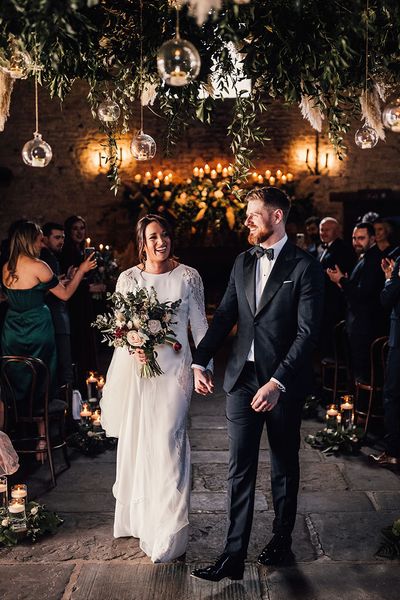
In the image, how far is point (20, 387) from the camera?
16.6ft

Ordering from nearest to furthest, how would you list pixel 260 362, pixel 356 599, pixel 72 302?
pixel 356 599, pixel 260 362, pixel 72 302

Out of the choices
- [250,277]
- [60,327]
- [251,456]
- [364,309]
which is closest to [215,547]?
[251,456]

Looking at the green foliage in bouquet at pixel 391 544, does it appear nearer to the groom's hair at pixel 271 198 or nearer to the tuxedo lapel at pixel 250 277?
the tuxedo lapel at pixel 250 277

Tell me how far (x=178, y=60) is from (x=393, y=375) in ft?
10.8

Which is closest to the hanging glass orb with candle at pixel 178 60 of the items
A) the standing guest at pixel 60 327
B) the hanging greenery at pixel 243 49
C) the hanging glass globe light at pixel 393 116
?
the hanging greenery at pixel 243 49

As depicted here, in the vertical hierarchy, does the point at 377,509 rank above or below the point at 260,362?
below

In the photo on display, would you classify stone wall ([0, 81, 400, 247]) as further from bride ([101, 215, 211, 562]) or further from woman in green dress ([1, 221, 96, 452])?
bride ([101, 215, 211, 562])

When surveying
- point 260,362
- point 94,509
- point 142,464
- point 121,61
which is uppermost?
point 121,61

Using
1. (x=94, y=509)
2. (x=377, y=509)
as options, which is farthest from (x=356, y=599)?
(x=94, y=509)

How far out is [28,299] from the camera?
5102 mm

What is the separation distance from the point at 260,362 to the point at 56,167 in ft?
34.4

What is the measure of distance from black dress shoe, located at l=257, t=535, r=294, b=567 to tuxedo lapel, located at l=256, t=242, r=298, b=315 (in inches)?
48.2

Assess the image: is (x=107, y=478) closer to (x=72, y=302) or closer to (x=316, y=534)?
(x=316, y=534)

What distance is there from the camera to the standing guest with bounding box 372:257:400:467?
4910 millimetres
